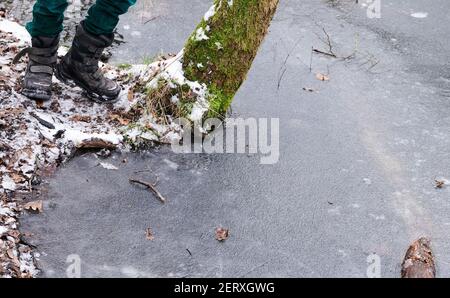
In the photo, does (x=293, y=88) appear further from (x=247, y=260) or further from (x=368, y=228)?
(x=247, y=260)

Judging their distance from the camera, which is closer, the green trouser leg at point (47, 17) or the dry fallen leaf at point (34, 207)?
the dry fallen leaf at point (34, 207)

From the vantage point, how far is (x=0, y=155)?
3074 millimetres

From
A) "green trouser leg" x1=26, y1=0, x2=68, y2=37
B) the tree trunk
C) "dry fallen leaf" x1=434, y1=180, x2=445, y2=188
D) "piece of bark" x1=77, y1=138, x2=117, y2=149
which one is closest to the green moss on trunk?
the tree trunk

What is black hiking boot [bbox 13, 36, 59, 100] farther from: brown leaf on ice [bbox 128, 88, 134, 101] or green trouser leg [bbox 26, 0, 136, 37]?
brown leaf on ice [bbox 128, 88, 134, 101]

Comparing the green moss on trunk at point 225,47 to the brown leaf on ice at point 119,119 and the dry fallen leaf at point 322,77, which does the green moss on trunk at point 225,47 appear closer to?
the brown leaf on ice at point 119,119

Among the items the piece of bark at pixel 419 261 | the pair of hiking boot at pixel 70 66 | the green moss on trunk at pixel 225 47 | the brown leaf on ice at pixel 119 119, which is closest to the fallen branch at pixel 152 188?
the brown leaf on ice at pixel 119 119

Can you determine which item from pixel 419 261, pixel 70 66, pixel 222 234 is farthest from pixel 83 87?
pixel 419 261

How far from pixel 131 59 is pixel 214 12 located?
4.24 feet

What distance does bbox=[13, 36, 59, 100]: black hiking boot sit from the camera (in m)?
3.44

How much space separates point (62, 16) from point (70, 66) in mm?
387

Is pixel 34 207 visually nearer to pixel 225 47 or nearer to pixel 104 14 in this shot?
pixel 104 14

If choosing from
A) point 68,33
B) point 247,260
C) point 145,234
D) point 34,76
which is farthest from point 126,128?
point 68,33

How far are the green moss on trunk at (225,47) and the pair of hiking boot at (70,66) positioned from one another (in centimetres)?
60

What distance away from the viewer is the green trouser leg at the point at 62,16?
3.22 meters
